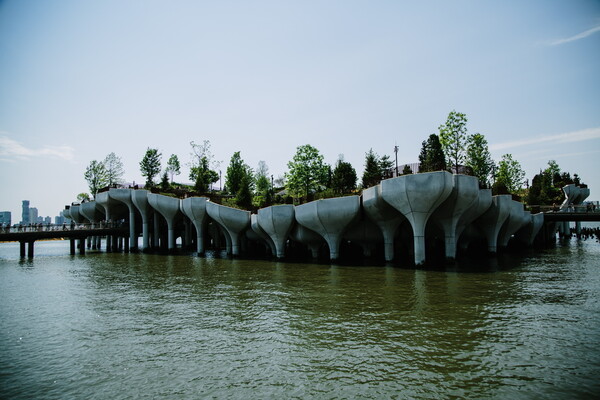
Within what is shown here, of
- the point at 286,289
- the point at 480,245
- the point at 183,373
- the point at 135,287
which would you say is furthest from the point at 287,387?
the point at 480,245

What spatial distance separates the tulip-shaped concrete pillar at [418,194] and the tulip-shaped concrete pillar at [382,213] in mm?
1887

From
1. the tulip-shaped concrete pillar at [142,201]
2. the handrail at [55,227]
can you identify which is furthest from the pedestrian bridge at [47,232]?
the tulip-shaped concrete pillar at [142,201]

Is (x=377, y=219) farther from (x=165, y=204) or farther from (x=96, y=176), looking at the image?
(x=96, y=176)

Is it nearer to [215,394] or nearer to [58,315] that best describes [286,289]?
[58,315]

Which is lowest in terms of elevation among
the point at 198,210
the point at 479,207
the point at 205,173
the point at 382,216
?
the point at 382,216

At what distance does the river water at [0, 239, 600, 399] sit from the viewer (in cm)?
806

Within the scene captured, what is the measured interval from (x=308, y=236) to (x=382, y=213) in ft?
29.8

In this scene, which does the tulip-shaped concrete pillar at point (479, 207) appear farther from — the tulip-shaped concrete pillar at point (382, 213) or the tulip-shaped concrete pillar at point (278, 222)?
the tulip-shaped concrete pillar at point (278, 222)

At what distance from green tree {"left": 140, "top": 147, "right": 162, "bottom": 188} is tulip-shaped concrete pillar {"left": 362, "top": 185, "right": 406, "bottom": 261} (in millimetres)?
61071

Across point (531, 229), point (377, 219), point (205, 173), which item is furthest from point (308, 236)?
point (205, 173)

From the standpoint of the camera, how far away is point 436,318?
12.8 m

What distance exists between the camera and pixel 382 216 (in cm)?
2956

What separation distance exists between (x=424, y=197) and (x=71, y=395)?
71.9ft

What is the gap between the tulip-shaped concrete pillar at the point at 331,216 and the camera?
29.8m
